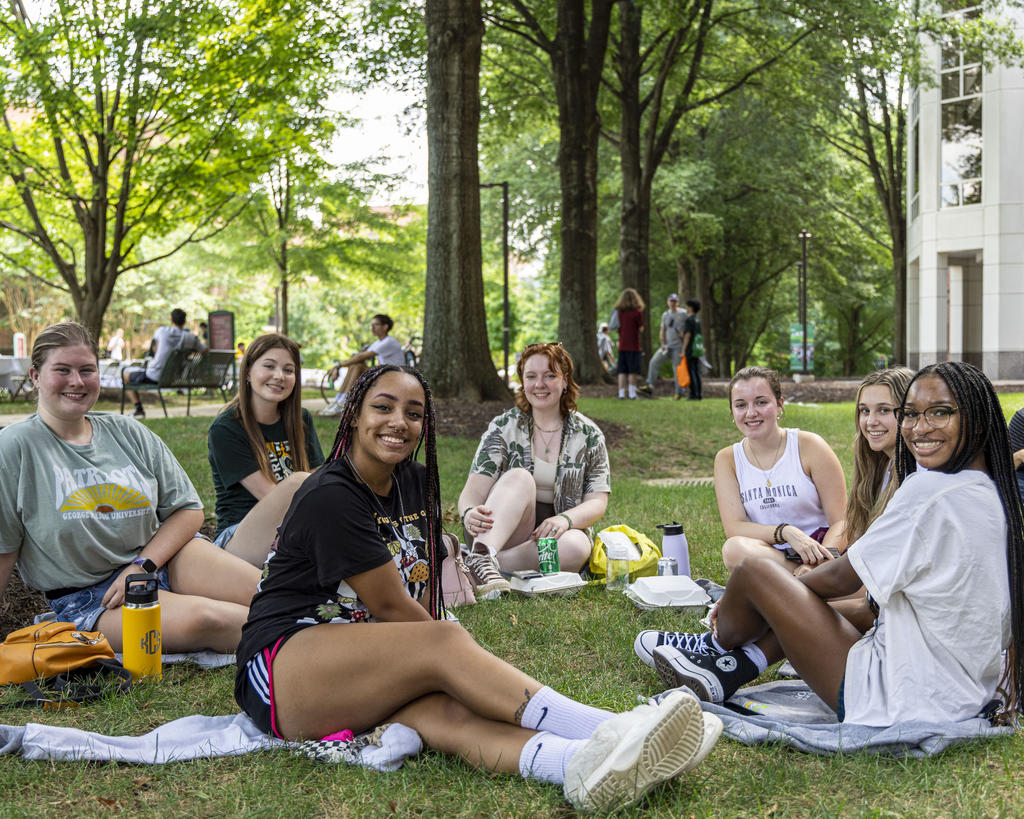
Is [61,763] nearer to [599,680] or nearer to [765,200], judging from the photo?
[599,680]

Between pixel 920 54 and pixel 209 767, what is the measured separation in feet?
67.8

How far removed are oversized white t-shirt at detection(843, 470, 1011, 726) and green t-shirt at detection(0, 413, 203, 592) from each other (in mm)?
3043

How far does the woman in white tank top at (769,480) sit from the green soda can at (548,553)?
3.43 feet

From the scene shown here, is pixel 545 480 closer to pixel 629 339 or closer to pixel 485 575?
pixel 485 575

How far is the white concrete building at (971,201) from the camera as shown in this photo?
91.3 feet

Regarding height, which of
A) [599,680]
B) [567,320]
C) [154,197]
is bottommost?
[599,680]

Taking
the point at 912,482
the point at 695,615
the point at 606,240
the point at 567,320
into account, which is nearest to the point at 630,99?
the point at 567,320

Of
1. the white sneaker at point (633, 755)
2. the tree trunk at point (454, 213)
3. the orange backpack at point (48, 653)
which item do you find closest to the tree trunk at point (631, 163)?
the tree trunk at point (454, 213)

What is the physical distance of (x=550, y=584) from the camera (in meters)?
5.79

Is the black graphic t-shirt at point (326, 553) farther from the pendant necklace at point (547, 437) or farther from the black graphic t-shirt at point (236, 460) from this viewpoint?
the pendant necklace at point (547, 437)

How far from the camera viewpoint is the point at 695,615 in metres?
5.33

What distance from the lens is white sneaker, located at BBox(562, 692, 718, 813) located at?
2820 millimetres

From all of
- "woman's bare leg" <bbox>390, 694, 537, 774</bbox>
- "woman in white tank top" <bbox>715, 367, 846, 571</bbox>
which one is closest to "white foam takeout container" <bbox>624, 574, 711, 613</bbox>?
"woman in white tank top" <bbox>715, 367, 846, 571</bbox>

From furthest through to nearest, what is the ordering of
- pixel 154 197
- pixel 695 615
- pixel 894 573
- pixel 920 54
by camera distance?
pixel 920 54 → pixel 154 197 → pixel 695 615 → pixel 894 573
